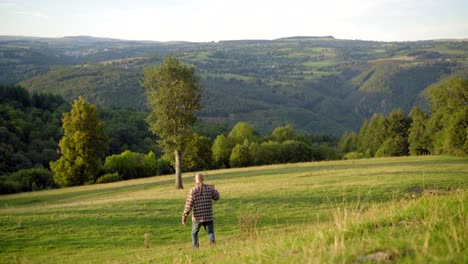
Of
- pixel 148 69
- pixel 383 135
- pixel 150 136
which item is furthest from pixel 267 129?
pixel 148 69

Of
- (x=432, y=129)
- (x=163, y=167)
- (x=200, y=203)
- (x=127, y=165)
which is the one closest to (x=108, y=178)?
(x=127, y=165)

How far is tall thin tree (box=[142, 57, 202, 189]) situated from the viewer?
124 ft

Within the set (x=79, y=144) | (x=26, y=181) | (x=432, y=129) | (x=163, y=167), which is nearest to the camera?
(x=79, y=144)

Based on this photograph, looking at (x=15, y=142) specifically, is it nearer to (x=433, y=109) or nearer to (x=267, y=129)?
(x=433, y=109)

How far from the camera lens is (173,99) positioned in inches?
1497

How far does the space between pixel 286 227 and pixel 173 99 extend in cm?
2258

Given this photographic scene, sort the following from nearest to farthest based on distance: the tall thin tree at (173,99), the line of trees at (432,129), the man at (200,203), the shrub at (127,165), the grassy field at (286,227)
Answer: the grassy field at (286,227) < the man at (200,203) < the tall thin tree at (173,99) < the line of trees at (432,129) < the shrub at (127,165)

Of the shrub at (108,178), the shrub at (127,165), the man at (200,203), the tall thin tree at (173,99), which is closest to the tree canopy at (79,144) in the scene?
the shrub at (108,178)

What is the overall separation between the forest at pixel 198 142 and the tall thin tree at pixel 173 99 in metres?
2.42

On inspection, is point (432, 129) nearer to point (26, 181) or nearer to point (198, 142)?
point (198, 142)

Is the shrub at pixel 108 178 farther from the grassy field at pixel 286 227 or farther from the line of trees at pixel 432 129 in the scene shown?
the line of trees at pixel 432 129

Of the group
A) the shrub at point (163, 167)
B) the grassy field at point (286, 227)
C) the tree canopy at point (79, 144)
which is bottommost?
the shrub at point (163, 167)

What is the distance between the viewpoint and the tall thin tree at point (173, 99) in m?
37.8

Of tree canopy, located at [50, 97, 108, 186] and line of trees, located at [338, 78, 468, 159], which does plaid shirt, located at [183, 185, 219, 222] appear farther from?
tree canopy, located at [50, 97, 108, 186]
